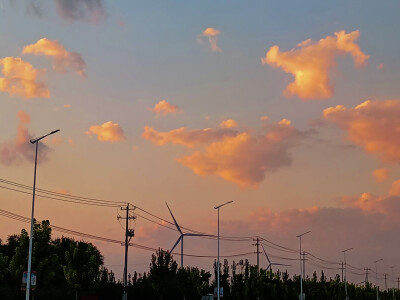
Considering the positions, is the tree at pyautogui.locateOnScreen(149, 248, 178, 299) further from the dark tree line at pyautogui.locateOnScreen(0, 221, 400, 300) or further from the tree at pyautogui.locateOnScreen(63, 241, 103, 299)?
the tree at pyautogui.locateOnScreen(63, 241, 103, 299)

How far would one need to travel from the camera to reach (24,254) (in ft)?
204

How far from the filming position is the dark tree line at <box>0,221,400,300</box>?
6234cm

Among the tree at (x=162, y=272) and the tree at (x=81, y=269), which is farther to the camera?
the tree at (x=162, y=272)

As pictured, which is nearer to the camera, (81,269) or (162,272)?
(81,269)

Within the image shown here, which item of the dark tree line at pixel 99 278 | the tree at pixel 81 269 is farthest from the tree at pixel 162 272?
the tree at pixel 81 269

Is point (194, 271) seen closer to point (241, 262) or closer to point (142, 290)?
point (142, 290)

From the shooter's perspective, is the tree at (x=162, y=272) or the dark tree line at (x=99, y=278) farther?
the tree at (x=162, y=272)

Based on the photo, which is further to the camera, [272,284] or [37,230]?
[272,284]

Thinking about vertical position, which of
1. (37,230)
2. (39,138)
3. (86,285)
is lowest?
(86,285)

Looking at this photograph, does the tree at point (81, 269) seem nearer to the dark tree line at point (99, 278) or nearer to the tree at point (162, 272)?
the dark tree line at point (99, 278)

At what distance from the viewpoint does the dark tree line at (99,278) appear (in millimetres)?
62344

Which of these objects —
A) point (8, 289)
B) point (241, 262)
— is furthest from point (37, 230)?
point (241, 262)

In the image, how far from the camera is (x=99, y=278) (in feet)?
275

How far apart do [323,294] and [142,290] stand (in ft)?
204
